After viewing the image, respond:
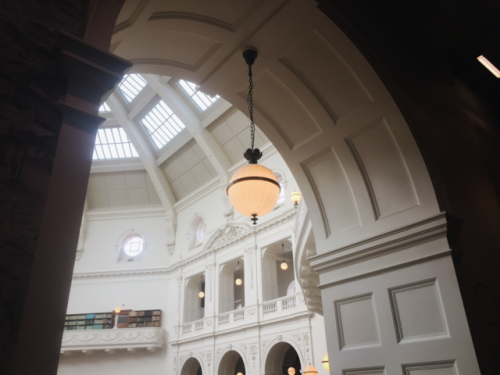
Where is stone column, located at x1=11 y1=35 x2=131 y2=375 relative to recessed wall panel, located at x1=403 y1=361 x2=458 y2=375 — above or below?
above

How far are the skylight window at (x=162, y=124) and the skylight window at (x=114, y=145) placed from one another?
5.89 ft

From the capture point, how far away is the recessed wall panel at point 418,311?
11.5 feet

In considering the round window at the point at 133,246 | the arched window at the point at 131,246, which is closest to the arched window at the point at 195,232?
the arched window at the point at 131,246

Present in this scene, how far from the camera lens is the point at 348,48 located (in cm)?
381

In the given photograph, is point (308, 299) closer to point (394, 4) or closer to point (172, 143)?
point (394, 4)

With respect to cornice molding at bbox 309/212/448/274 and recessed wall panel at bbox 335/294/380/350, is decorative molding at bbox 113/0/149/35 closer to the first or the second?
cornice molding at bbox 309/212/448/274

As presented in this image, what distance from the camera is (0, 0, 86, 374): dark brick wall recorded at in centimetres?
155

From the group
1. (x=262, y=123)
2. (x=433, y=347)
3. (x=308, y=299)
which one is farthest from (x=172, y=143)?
(x=433, y=347)

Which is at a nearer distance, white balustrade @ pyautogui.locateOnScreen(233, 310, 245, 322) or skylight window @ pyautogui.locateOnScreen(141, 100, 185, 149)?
white balustrade @ pyautogui.locateOnScreen(233, 310, 245, 322)

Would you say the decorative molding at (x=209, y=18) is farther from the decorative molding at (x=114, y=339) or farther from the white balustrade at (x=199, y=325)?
the decorative molding at (x=114, y=339)

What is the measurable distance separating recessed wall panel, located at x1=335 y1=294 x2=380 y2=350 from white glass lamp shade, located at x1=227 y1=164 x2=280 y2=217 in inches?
52.9

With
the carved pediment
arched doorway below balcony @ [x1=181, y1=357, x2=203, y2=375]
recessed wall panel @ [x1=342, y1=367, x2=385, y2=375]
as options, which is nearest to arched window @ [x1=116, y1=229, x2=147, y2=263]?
the carved pediment

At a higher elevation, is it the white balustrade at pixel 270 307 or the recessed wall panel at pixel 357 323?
the white balustrade at pixel 270 307

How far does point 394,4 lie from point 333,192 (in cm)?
211
